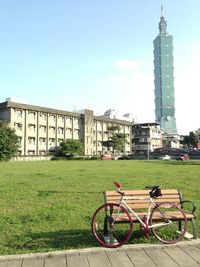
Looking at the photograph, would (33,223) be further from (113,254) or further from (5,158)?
(5,158)

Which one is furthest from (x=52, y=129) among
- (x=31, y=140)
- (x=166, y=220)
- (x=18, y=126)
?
(x=166, y=220)

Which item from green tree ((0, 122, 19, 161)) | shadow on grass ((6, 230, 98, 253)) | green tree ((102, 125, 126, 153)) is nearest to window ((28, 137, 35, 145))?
green tree ((0, 122, 19, 161))

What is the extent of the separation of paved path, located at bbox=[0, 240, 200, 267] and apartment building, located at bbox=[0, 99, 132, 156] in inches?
2981

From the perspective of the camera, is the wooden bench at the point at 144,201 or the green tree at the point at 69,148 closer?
the wooden bench at the point at 144,201

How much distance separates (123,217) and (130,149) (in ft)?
364

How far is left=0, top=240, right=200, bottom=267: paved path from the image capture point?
536cm

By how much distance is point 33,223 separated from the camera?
8484 mm

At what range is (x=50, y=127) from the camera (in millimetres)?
89250

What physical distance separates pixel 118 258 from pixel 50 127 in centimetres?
8481

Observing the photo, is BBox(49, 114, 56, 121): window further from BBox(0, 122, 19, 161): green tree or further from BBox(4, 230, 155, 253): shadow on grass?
BBox(4, 230, 155, 253): shadow on grass

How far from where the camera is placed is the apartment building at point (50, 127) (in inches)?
3179

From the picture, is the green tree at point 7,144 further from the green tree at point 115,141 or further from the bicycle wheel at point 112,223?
the bicycle wheel at point 112,223

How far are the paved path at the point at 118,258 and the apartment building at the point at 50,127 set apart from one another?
75710 millimetres

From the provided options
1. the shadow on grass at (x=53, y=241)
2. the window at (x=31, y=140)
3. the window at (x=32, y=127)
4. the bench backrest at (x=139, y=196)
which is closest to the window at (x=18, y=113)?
the window at (x=32, y=127)
